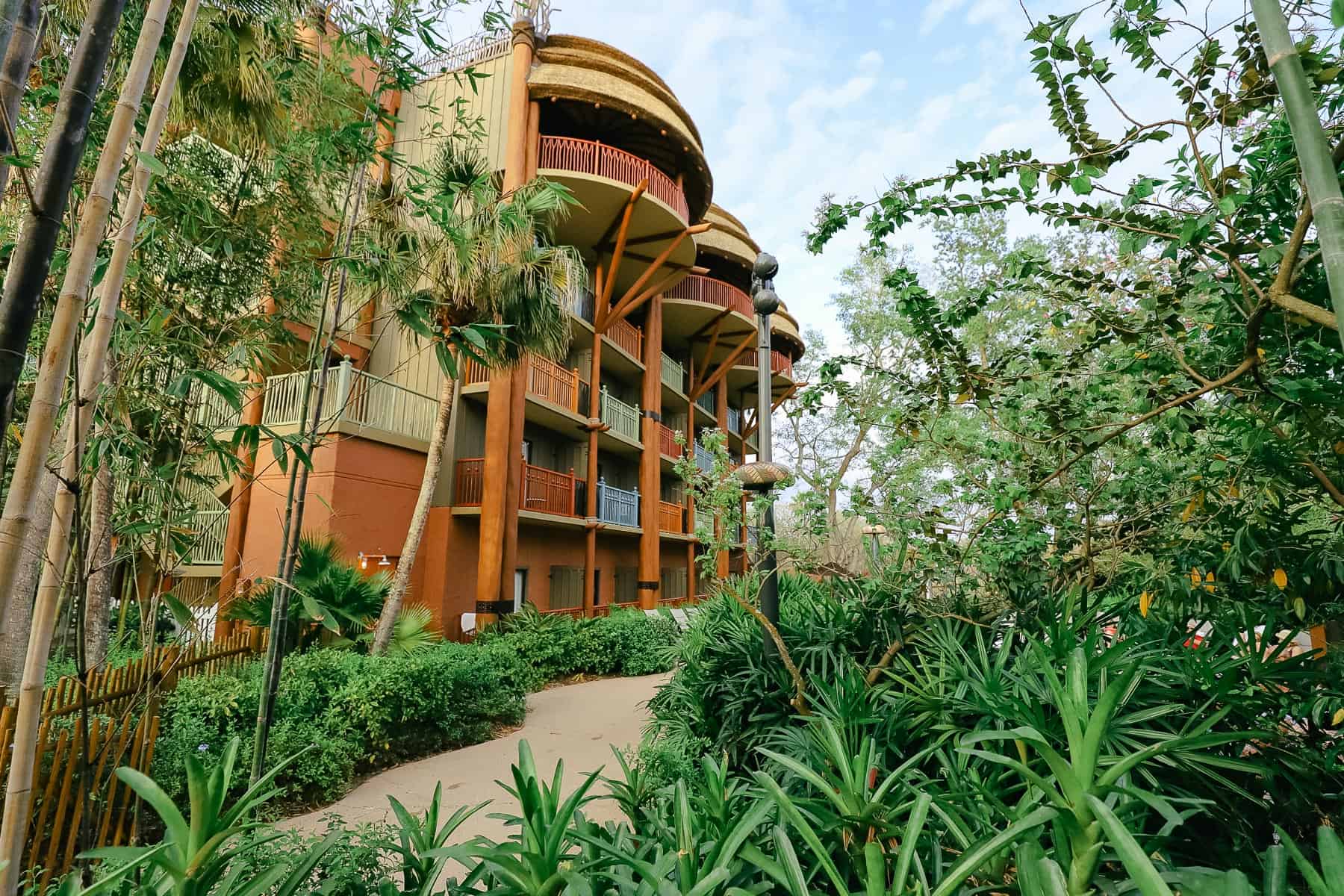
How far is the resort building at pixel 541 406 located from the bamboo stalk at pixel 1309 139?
8.32 m

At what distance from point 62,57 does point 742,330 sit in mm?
18489

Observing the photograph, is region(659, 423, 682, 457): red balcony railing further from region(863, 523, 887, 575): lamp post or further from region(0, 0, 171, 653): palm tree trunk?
region(0, 0, 171, 653): palm tree trunk

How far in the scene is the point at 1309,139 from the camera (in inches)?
44.6

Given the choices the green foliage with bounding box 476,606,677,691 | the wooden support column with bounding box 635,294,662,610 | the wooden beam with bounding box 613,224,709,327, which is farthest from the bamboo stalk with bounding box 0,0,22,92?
the wooden support column with bounding box 635,294,662,610

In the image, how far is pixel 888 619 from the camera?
162 inches

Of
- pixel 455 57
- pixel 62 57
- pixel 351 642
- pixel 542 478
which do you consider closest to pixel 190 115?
pixel 62 57

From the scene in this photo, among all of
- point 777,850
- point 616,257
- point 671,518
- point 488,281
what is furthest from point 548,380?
point 777,850

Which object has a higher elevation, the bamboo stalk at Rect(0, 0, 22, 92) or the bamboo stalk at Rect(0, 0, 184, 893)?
the bamboo stalk at Rect(0, 0, 22, 92)

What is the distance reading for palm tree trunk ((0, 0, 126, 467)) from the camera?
1252mm

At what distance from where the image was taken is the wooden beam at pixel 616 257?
1254 cm

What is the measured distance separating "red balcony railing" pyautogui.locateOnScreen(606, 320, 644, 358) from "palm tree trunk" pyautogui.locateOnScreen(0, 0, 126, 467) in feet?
44.4

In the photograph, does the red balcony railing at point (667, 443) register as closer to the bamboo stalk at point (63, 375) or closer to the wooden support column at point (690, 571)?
the wooden support column at point (690, 571)

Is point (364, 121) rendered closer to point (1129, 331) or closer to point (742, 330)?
point (1129, 331)

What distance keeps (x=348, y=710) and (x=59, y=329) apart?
5691 mm
